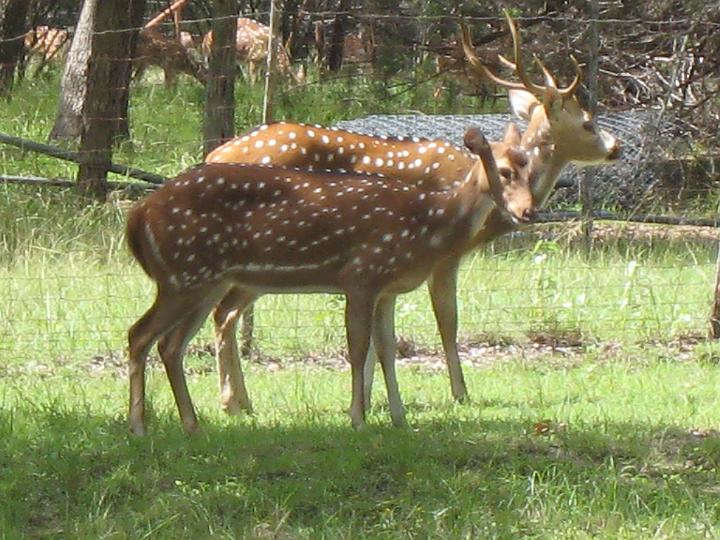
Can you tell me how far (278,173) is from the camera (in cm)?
780

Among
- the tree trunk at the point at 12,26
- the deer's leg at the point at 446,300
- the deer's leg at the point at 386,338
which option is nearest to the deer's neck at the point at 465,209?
the deer's leg at the point at 386,338

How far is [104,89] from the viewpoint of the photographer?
42.7ft

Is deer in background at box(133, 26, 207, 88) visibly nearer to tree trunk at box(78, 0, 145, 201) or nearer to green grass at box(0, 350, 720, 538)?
tree trunk at box(78, 0, 145, 201)

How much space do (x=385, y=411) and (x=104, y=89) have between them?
5715mm

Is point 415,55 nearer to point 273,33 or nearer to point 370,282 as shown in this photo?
point 273,33

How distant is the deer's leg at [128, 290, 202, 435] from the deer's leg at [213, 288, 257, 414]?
2.51ft

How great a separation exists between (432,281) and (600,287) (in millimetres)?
2543

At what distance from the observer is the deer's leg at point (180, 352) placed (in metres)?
7.53

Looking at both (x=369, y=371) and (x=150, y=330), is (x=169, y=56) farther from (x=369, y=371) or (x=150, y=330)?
(x=150, y=330)

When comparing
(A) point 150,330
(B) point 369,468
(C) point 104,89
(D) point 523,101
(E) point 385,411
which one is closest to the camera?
(B) point 369,468

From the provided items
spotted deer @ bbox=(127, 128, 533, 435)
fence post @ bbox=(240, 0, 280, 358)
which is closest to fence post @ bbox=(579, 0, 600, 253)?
fence post @ bbox=(240, 0, 280, 358)

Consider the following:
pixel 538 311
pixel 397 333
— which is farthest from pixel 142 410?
pixel 538 311

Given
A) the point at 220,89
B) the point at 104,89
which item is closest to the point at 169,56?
the point at 104,89

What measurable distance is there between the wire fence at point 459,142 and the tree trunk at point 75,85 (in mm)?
512
